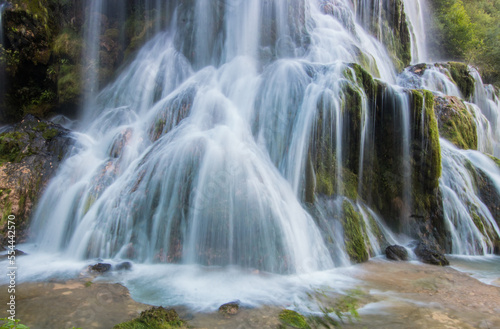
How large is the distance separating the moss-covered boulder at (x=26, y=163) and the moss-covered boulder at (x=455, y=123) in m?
11.3

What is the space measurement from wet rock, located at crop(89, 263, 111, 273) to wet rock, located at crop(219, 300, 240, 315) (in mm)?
2426

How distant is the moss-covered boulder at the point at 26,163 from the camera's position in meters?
7.39

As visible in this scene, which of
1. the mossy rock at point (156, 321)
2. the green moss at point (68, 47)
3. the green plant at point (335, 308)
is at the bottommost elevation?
the green plant at point (335, 308)

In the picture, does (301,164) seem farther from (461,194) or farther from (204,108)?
(461,194)

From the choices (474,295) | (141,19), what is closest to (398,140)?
(474,295)

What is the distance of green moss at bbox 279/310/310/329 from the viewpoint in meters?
3.76

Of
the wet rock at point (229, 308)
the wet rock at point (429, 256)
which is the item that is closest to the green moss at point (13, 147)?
the wet rock at point (229, 308)

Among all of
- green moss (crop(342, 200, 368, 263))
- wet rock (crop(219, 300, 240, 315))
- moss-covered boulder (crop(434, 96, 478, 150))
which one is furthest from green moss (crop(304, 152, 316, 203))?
moss-covered boulder (crop(434, 96, 478, 150))

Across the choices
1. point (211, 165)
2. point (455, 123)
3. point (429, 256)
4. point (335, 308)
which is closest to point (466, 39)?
point (455, 123)

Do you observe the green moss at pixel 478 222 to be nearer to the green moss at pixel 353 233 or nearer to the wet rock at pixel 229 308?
the green moss at pixel 353 233

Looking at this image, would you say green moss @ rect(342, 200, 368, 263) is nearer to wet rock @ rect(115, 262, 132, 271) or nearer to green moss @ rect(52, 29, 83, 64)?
wet rock @ rect(115, 262, 132, 271)

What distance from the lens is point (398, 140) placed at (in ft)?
26.2

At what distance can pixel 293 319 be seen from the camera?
12.7 feet

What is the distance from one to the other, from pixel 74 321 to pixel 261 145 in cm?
509
